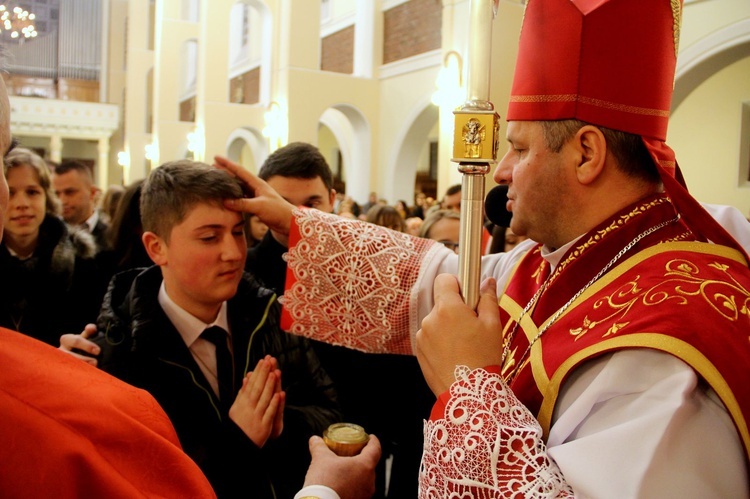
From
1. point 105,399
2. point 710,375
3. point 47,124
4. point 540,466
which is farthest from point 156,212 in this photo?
point 47,124

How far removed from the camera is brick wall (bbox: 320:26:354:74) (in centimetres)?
1218

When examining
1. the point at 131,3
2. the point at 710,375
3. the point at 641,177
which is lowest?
the point at 710,375

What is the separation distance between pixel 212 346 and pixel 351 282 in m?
0.44

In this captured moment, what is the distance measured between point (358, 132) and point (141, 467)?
34.7 ft

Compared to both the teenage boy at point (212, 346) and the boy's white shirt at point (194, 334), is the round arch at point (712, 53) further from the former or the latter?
the boy's white shirt at point (194, 334)

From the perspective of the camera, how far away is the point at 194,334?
1.82 metres

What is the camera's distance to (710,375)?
973mm

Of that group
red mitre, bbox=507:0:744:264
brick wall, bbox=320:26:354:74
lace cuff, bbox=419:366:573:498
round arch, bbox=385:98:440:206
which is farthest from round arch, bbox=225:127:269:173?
lace cuff, bbox=419:366:573:498

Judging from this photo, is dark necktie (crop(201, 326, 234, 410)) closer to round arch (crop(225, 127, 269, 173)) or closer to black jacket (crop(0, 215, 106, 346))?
black jacket (crop(0, 215, 106, 346))

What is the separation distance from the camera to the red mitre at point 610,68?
129cm

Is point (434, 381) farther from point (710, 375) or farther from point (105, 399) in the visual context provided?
point (105, 399)

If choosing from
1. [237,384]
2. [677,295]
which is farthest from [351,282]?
[677,295]

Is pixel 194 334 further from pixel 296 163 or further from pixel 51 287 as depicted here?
pixel 51 287

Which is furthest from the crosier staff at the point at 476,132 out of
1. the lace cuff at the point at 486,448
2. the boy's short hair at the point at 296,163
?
the boy's short hair at the point at 296,163
